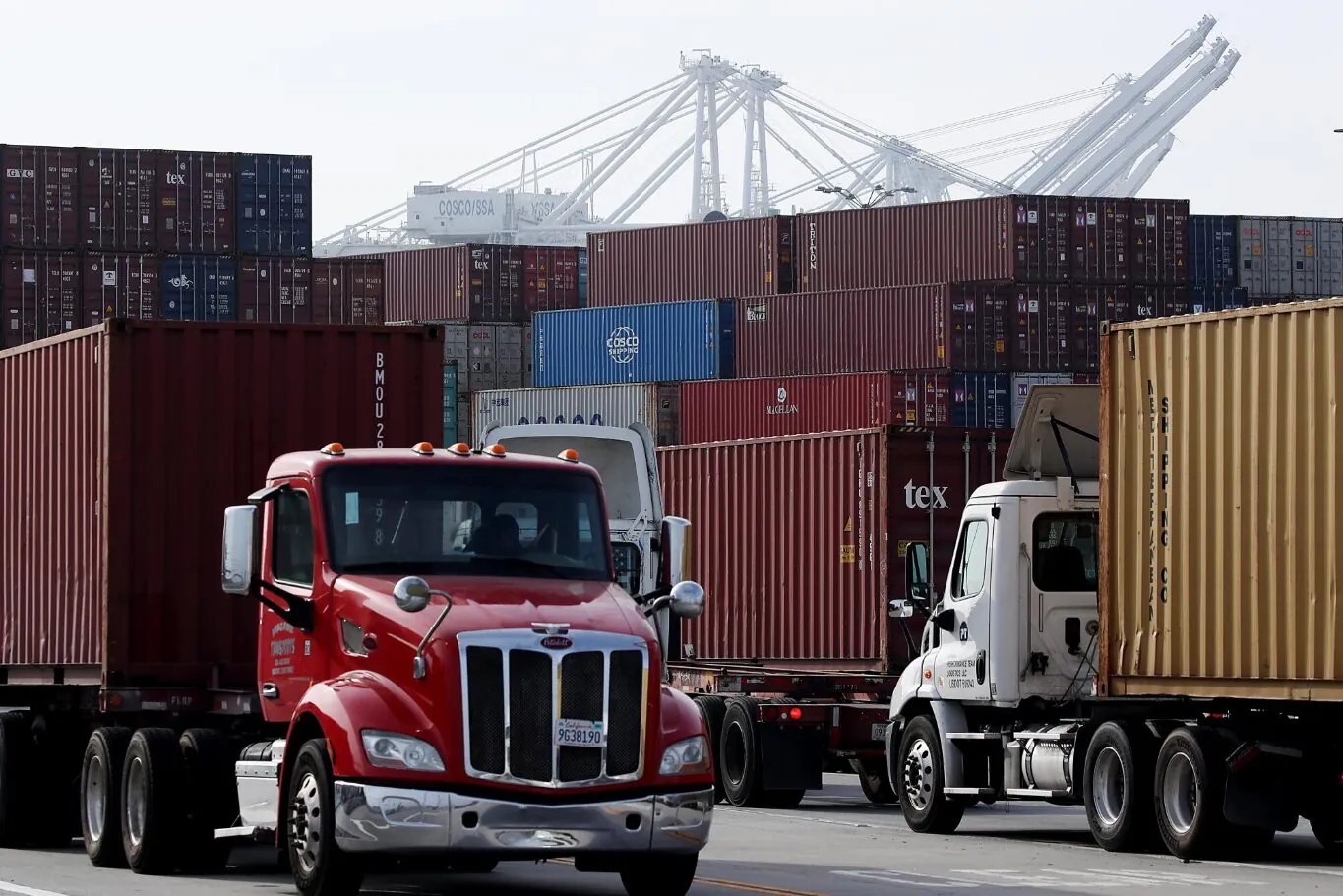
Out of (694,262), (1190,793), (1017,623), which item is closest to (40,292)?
(694,262)

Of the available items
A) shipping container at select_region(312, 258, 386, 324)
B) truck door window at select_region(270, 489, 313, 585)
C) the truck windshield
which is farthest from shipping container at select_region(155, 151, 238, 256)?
the truck windshield

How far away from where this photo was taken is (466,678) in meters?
12.2

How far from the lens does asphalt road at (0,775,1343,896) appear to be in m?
14.4

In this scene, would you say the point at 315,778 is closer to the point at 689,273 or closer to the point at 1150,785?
the point at 1150,785

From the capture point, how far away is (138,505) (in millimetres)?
16422

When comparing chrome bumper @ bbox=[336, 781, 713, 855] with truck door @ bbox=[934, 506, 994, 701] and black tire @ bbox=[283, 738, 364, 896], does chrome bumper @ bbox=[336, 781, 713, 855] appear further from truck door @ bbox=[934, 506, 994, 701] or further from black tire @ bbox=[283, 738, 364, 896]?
truck door @ bbox=[934, 506, 994, 701]

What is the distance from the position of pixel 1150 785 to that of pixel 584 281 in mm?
53491

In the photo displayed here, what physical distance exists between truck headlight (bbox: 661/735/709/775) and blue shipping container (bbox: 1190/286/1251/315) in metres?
51.8

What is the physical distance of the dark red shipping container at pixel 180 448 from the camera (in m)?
16.3

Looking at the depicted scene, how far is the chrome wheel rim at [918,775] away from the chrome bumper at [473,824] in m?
7.47

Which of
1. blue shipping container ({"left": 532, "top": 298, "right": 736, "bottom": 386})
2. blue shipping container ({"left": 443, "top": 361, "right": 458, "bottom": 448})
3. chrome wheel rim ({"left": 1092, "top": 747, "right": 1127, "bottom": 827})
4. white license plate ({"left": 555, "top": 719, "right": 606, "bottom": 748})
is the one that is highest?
blue shipping container ({"left": 532, "top": 298, "right": 736, "bottom": 386})

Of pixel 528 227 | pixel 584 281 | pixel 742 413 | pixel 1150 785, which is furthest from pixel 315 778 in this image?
pixel 528 227

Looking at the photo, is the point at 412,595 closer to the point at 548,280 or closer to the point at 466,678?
the point at 466,678

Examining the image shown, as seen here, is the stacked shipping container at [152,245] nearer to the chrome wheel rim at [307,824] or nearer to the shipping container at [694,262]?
the shipping container at [694,262]
